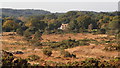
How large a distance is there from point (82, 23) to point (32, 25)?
15.1m

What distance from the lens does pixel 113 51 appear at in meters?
27.0

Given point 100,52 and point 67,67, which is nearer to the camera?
point 67,67

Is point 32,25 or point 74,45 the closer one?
Result: point 74,45

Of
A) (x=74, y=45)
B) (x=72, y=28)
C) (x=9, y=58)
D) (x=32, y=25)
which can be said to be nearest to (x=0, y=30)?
(x=32, y=25)

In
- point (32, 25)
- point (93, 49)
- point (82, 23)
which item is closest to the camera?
point (93, 49)

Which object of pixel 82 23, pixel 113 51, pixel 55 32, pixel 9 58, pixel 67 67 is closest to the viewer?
pixel 67 67

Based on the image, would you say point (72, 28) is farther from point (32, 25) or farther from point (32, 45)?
point (32, 45)

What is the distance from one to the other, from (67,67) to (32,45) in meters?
20.5

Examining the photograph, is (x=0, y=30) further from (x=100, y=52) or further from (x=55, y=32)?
(x=100, y=52)

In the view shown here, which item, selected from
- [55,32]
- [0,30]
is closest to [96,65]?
[55,32]

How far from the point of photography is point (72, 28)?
208 feet

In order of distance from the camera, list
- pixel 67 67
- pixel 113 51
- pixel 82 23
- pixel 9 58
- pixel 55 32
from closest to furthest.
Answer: pixel 67 67 < pixel 9 58 < pixel 113 51 < pixel 55 32 < pixel 82 23

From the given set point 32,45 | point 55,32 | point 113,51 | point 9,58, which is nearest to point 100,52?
point 113,51

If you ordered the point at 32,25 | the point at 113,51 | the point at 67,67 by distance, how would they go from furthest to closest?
the point at 32,25 < the point at 113,51 < the point at 67,67
